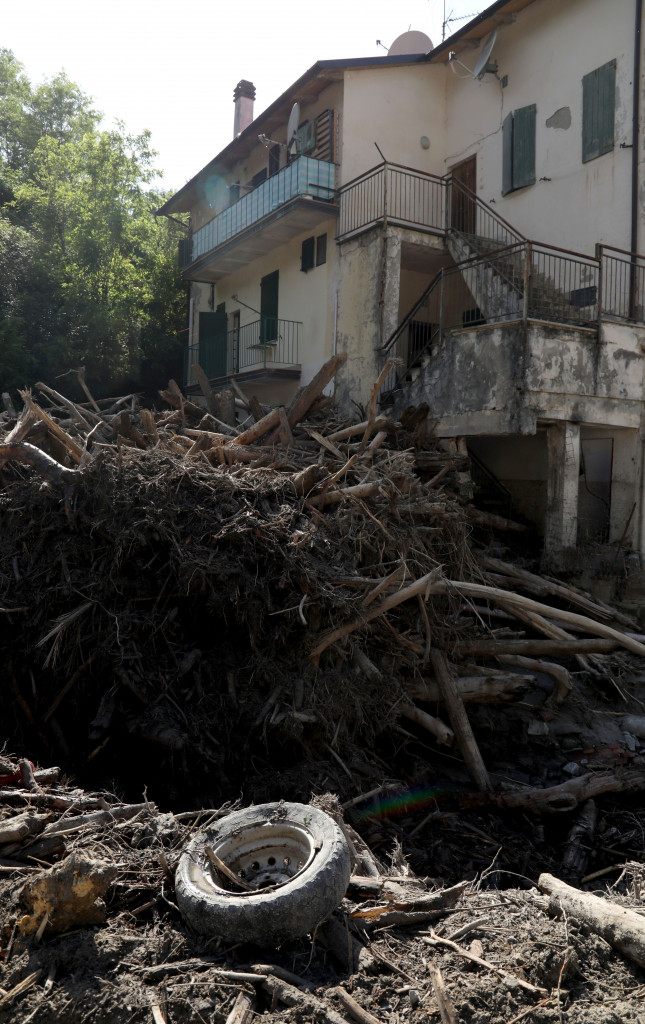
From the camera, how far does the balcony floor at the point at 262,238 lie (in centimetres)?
1587

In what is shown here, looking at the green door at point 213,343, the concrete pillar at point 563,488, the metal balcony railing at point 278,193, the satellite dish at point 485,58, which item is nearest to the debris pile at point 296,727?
the concrete pillar at point 563,488

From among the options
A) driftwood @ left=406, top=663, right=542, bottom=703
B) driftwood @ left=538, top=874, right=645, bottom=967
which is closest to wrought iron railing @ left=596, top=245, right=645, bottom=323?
driftwood @ left=406, top=663, right=542, bottom=703

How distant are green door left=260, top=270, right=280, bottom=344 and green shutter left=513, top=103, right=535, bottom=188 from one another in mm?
6684

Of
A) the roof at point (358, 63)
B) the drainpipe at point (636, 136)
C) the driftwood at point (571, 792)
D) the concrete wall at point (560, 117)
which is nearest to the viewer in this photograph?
the driftwood at point (571, 792)

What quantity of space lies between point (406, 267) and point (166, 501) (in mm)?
11544

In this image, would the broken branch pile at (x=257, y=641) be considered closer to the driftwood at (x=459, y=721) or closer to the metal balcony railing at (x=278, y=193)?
the driftwood at (x=459, y=721)

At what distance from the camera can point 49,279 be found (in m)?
22.6

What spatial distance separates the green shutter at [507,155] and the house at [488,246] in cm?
4

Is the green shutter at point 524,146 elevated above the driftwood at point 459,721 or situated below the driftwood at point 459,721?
above

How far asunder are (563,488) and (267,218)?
9917 mm

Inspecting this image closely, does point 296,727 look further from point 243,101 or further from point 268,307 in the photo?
point 243,101

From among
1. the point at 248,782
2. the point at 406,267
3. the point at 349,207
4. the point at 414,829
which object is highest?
the point at 349,207

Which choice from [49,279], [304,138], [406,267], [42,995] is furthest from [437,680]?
[49,279]

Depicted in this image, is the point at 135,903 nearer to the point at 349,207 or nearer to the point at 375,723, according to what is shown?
the point at 375,723
